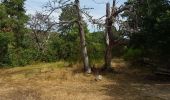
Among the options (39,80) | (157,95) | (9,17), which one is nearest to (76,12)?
(39,80)

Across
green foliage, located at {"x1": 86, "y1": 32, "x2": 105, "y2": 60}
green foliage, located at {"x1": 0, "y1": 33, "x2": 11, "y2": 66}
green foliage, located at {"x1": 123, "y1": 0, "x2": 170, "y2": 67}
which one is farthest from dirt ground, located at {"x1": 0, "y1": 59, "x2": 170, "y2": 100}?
green foliage, located at {"x1": 0, "y1": 33, "x2": 11, "y2": 66}

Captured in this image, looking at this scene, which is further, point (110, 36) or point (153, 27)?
point (110, 36)

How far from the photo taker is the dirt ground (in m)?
13.6

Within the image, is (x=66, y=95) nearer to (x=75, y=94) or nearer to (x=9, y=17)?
(x=75, y=94)

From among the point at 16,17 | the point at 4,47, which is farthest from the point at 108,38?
the point at 16,17

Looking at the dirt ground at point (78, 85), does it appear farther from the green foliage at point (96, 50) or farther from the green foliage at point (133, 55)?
the green foliage at point (96, 50)

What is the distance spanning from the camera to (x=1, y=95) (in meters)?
14.4

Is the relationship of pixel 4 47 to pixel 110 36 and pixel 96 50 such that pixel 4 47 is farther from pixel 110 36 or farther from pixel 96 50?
pixel 110 36

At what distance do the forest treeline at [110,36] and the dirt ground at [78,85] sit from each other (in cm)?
139

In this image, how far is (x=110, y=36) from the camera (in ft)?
62.4

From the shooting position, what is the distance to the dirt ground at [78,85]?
1357cm

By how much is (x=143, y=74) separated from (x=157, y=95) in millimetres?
5837

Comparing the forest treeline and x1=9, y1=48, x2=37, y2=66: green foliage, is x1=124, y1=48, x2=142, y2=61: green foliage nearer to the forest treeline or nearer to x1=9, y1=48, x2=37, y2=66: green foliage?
the forest treeline

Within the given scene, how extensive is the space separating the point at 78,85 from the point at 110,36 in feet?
12.8
